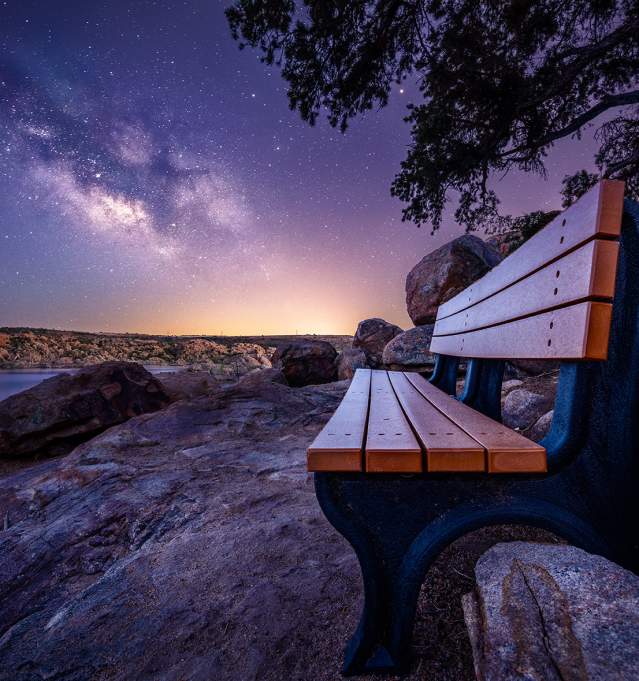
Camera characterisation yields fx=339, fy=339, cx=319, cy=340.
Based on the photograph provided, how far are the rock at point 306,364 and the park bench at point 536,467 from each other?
21.2ft

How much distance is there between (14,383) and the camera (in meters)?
7.66

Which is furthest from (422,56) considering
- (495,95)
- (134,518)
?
(134,518)

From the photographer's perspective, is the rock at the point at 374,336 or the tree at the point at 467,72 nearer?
the tree at the point at 467,72

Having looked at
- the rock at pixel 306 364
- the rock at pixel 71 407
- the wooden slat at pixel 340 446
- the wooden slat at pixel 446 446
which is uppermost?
the wooden slat at pixel 446 446

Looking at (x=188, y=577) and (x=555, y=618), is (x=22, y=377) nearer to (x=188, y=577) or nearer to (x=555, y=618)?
(x=188, y=577)

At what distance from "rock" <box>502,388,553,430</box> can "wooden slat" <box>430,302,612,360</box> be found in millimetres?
1399

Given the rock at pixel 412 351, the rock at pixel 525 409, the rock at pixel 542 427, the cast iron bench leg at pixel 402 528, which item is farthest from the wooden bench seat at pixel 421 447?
the rock at pixel 412 351

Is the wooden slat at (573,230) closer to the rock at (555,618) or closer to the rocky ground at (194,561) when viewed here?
the rock at (555,618)

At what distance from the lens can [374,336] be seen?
7746 mm

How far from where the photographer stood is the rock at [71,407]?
3928 mm

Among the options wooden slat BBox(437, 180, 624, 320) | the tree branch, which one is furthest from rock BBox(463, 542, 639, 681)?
the tree branch

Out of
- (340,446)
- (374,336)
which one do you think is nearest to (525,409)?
(340,446)

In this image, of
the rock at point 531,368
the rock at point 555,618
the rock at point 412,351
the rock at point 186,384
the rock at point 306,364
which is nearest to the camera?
the rock at point 555,618

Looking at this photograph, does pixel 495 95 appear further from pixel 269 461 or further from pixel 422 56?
pixel 269 461
